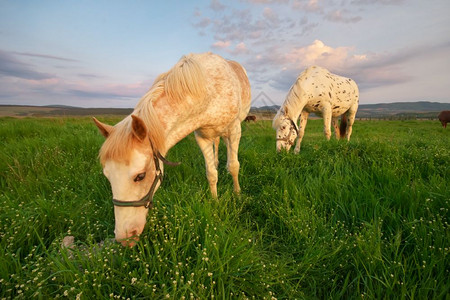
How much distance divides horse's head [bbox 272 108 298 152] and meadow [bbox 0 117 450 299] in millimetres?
2109

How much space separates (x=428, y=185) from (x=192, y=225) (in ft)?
11.0

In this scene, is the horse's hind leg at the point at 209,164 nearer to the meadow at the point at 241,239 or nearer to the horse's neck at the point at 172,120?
the meadow at the point at 241,239

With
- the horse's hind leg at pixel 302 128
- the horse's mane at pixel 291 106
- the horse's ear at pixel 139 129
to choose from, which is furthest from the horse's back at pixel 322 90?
the horse's ear at pixel 139 129

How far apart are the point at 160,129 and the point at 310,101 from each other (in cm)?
614

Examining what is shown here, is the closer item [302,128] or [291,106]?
[291,106]

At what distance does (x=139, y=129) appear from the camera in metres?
1.98

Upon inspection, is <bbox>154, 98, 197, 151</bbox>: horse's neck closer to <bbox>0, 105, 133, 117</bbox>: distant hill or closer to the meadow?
the meadow

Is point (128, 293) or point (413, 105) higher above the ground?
point (413, 105)

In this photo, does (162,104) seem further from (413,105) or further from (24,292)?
(413,105)

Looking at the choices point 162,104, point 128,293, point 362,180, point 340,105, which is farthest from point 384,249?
point 340,105

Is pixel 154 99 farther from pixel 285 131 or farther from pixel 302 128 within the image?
pixel 302 128

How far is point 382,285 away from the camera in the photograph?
167cm

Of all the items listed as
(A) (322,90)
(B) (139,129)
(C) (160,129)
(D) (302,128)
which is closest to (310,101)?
(A) (322,90)

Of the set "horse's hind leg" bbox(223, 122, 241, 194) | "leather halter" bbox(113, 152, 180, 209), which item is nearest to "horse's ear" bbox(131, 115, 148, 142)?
"leather halter" bbox(113, 152, 180, 209)
